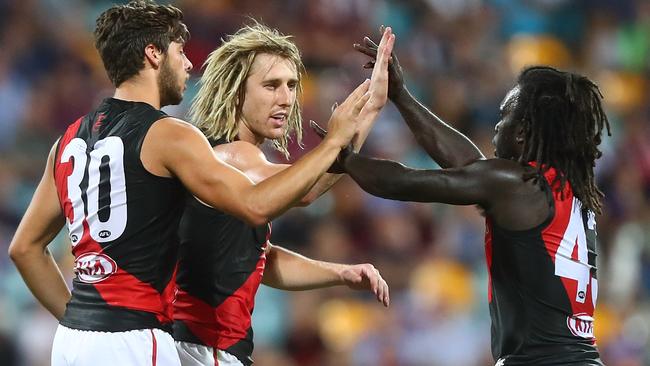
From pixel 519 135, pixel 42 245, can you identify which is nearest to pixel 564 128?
pixel 519 135

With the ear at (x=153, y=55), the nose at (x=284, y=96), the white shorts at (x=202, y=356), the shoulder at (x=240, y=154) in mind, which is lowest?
the white shorts at (x=202, y=356)

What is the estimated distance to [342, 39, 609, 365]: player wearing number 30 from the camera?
167 inches

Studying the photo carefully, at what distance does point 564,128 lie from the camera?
431cm

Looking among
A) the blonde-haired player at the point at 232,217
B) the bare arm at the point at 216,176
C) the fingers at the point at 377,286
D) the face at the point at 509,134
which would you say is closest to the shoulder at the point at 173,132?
the bare arm at the point at 216,176

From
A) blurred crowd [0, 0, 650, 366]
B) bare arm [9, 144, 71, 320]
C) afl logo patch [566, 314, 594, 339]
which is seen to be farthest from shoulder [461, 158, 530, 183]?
blurred crowd [0, 0, 650, 366]

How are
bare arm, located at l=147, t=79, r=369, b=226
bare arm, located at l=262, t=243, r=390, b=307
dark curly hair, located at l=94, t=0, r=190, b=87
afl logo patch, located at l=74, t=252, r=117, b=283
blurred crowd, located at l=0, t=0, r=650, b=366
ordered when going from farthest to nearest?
1. blurred crowd, located at l=0, t=0, r=650, b=366
2. bare arm, located at l=262, t=243, r=390, b=307
3. dark curly hair, located at l=94, t=0, r=190, b=87
4. afl logo patch, located at l=74, t=252, r=117, b=283
5. bare arm, located at l=147, t=79, r=369, b=226

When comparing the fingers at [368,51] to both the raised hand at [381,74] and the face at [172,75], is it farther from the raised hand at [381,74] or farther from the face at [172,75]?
the face at [172,75]

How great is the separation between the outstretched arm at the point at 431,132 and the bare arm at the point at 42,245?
1.46 meters

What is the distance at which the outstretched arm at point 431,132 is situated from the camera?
4617mm

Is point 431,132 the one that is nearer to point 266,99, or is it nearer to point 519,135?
point 519,135

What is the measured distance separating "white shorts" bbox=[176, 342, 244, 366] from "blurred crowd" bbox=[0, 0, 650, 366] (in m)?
3.56

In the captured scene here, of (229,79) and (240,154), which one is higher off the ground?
(229,79)

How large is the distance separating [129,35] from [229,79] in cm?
88

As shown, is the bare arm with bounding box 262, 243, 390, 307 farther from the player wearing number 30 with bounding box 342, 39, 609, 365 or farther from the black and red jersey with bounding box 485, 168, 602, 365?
the black and red jersey with bounding box 485, 168, 602, 365
